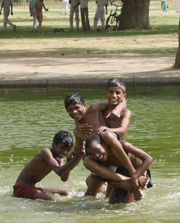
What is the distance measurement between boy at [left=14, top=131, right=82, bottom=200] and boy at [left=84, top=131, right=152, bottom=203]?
52 cm

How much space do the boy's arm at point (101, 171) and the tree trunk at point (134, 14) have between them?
25.6 m

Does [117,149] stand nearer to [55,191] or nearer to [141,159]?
[141,159]

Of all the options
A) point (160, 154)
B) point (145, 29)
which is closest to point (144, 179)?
point (160, 154)

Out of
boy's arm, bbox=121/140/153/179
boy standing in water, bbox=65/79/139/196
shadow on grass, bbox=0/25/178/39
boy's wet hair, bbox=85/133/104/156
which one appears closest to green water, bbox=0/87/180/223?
boy's arm, bbox=121/140/153/179

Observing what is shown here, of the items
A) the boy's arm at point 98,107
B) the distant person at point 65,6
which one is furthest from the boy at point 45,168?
the distant person at point 65,6

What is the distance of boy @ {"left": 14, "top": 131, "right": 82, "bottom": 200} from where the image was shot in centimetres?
815

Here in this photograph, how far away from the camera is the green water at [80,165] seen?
7609 mm

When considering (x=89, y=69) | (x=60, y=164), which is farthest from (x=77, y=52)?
(x=60, y=164)

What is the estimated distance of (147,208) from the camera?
7.79 meters

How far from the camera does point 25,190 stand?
8.36 m

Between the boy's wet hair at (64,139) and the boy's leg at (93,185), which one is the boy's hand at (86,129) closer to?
the boy's wet hair at (64,139)

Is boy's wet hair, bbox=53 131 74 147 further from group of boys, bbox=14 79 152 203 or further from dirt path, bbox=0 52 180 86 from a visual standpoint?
dirt path, bbox=0 52 180 86

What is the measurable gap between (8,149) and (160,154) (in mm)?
2076

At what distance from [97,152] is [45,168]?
1238 mm
